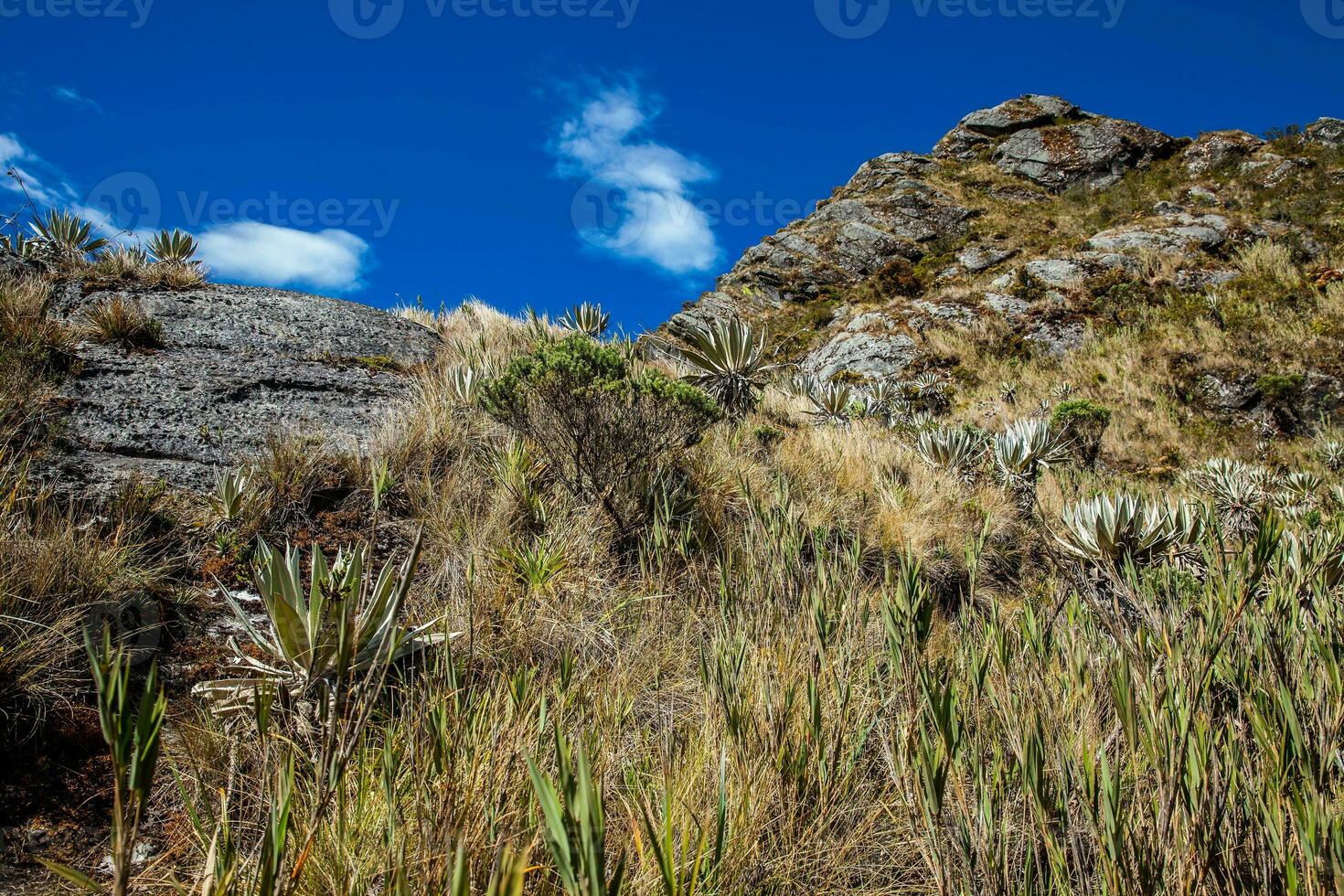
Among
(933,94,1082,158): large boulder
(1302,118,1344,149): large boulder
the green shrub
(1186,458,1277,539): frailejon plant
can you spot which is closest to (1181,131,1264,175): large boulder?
(1302,118,1344,149): large boulder

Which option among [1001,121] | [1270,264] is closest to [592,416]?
[1270,264]

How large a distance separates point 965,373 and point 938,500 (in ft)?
31.4

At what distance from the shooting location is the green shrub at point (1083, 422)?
7.82 metres

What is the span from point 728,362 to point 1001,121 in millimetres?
30062

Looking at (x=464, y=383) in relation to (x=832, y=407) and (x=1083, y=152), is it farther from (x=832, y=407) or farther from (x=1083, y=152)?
(x=1083, y=152)

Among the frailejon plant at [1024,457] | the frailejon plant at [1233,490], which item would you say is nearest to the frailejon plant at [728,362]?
the frailejon plant at [1024,457]

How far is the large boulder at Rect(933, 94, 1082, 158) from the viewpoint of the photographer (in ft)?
95.7

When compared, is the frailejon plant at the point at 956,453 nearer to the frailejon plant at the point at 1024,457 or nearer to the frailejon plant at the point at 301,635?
the frailejon plant at the point at 1024,457

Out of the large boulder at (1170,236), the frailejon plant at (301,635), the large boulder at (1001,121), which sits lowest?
the frailejon plant at (301,635)

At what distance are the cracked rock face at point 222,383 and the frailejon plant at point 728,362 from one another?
2.96 meters

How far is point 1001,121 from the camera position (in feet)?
97.7

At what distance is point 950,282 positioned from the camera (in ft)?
61.4

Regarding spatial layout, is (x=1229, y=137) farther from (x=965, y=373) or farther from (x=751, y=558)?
(x=751, y=558)

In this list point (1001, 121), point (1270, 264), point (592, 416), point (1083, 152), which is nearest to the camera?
point (592, 416)
